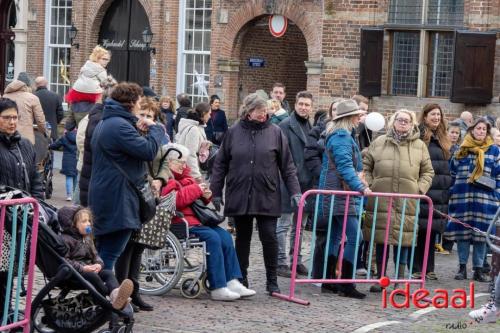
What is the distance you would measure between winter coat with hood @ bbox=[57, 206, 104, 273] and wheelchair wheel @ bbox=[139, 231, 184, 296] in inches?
67.6

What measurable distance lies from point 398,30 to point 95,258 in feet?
49.8

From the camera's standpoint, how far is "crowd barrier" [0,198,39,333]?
798cm

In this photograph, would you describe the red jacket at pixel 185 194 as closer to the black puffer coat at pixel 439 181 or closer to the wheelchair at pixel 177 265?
the wheelchair at pixel 177 265

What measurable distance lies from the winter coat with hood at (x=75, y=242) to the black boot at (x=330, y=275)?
311 cm

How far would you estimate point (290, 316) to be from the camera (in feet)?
32.9

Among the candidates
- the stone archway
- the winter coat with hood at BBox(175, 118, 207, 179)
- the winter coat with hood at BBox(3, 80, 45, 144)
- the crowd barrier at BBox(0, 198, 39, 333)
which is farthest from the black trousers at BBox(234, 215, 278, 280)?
the stone archway

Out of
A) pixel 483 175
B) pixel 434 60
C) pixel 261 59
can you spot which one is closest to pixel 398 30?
pixel 434 60

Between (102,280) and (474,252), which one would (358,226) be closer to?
(474,252)

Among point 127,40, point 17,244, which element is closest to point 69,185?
point 17,244

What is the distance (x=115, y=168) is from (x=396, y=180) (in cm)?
330

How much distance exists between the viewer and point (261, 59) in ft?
89.1

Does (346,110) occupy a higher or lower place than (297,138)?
higher

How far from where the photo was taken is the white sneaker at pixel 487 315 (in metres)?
9.80

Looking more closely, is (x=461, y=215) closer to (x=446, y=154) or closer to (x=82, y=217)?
(x=446, y=154)
